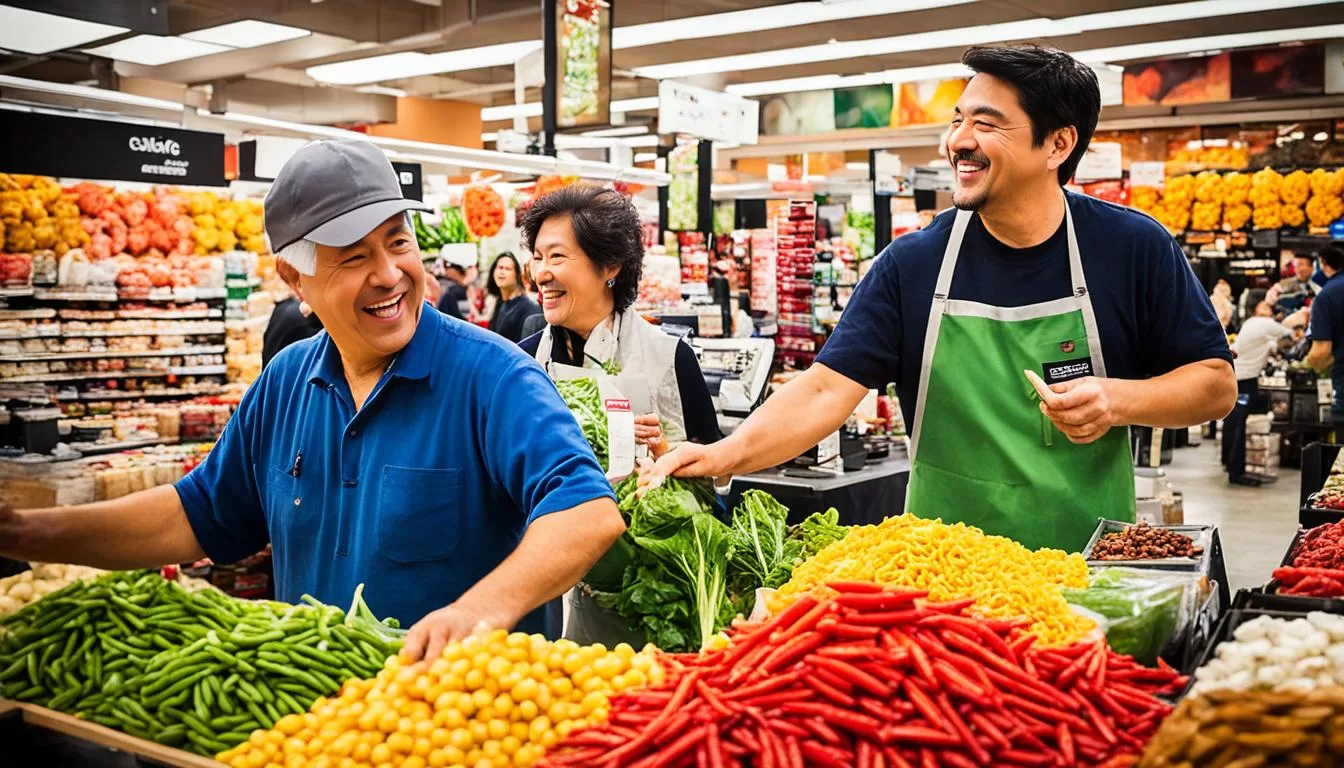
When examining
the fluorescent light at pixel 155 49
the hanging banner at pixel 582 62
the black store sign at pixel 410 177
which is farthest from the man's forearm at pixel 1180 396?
the fluorescent light at pixel 155 49

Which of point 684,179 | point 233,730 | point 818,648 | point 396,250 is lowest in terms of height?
point 233,730

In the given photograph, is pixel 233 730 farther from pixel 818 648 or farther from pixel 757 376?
pixel 757 376

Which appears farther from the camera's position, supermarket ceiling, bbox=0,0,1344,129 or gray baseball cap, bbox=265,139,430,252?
supermarket ceiling, bbox=0,0,1344,129

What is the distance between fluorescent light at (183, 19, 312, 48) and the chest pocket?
12145 mm

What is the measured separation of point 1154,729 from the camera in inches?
65.8

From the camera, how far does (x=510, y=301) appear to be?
9.02 meters

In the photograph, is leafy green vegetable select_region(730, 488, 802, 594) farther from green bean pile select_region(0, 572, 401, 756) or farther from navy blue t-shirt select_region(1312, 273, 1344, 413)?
navy blue t-shirt select_region(1312, 273, 1344, 413)

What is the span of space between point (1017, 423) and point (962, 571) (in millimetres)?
865

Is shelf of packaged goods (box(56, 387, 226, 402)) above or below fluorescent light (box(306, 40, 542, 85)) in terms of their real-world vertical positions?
below

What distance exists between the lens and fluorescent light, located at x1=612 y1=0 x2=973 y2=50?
1256 centimetres

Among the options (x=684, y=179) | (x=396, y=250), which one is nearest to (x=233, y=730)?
(x=396, y=250)

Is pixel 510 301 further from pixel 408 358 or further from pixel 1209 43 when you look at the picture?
pixel 1209 43

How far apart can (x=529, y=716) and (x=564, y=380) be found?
2.16 metres

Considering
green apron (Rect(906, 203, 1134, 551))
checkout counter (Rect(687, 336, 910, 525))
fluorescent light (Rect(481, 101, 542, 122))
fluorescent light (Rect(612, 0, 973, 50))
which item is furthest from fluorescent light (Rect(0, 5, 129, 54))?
fluorescent light (Rect(481, 101, 542, 122))
